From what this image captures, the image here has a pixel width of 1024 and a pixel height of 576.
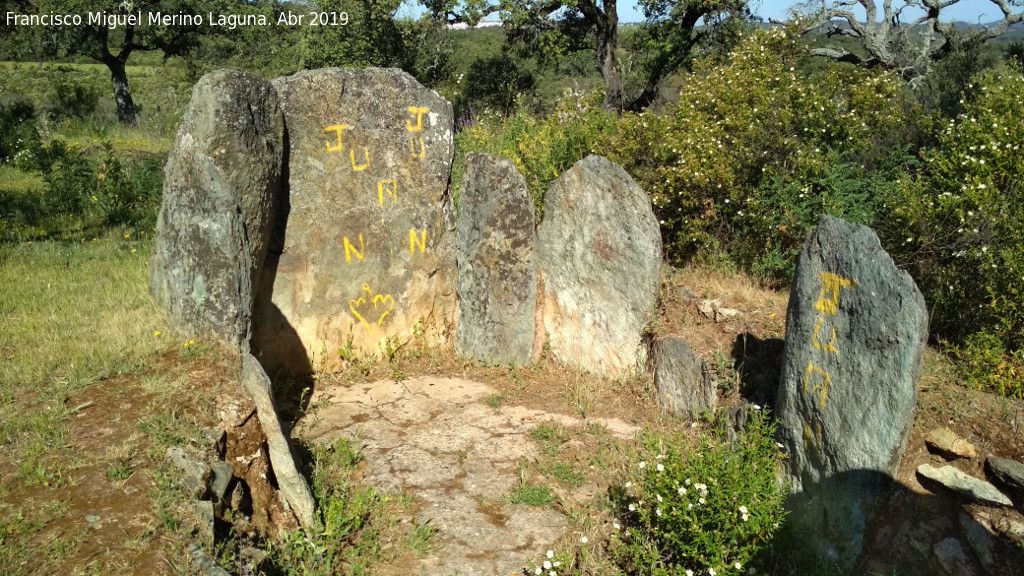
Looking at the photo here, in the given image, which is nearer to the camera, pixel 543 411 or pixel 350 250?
pixel 543 411

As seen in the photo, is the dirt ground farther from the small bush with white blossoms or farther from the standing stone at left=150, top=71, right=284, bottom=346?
the small bush with white blossoms

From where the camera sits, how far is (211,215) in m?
4.87

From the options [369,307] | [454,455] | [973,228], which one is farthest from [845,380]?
[369,307]

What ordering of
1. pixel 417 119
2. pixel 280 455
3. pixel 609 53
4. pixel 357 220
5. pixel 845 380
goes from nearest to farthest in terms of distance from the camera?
pixel 845 380
pixel 280 455
pixel 357 220
pixel 417 119
pixel 609 53

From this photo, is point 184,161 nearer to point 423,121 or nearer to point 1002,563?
point 423,121

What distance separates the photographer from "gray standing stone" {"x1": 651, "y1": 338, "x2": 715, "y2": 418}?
5.38 m

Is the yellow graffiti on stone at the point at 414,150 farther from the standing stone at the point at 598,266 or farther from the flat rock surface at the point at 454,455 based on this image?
the flat rock surface at the point at 454,455

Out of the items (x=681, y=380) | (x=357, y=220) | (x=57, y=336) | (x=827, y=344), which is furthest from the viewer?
(x=357, y=220)

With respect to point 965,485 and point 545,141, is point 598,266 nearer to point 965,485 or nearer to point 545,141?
point 545,141

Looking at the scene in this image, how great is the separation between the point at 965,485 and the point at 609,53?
13172 mm

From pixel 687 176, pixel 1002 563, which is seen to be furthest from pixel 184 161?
pixel 1002 563

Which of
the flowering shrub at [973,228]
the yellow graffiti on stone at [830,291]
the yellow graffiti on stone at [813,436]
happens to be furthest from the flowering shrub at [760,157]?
the yellow graffiti on stone at [813,436]

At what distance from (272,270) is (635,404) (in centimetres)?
311

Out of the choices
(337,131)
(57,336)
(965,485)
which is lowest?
(965,485)
